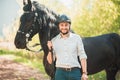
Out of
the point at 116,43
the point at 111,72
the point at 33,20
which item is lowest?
the point at 111,72

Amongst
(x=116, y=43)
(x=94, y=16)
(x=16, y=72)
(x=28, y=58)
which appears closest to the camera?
(x=116, y=43)

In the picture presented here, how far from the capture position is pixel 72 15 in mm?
15656

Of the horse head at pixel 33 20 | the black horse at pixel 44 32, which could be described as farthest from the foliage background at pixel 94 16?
the horse head at pixel 33 20

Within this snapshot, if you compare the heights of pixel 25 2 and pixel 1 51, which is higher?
pixel 25 2

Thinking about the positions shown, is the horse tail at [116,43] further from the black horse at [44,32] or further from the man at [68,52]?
the man at [68,52]

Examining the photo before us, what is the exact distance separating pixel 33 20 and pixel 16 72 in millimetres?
8810

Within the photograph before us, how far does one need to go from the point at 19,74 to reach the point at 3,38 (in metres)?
11.8

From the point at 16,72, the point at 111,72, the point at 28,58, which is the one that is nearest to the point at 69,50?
the point at 111,72

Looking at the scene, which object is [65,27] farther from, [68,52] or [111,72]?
[111,72]

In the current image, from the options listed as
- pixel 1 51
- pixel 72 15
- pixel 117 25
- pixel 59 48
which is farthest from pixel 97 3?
pixel 1 51

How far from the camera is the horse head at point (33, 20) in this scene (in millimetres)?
6738

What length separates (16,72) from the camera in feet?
50.0

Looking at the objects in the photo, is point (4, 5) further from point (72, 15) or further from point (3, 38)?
point (72, 15)

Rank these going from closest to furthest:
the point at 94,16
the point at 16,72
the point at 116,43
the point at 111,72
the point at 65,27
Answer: the point at 65,27
the point at 116,43
the point at 111,72
the point at 94,16
the point at 16,72
